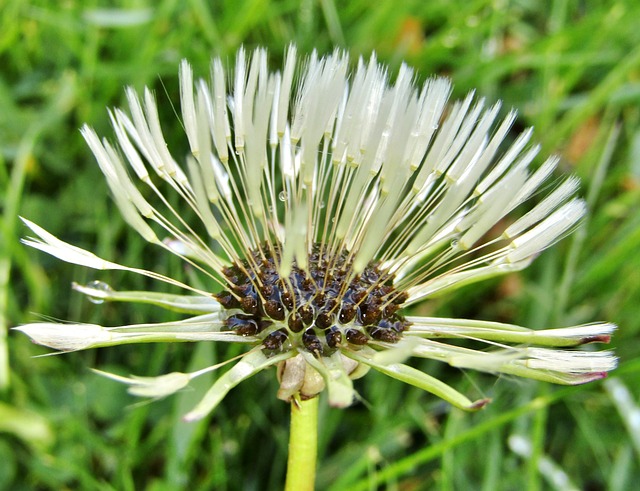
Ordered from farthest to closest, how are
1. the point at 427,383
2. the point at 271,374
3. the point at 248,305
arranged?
1. the point at 271,374
2. the point at 248,305
3. the point at 427,383

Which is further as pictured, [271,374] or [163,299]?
[271,374]

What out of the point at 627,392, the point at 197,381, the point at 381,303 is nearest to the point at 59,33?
the point at 197,381

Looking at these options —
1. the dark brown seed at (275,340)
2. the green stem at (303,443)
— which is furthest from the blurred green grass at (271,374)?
the dark brown seed at (275,340)

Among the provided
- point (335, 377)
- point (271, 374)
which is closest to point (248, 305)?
point (335, 377)

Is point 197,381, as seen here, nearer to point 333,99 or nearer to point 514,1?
point 333,99

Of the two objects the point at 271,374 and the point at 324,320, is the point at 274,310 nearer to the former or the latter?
the point at 324,320
